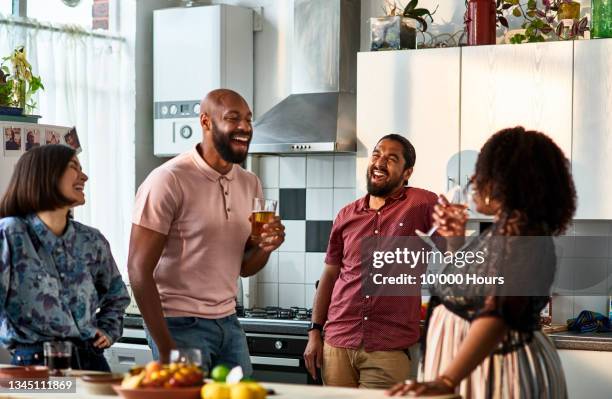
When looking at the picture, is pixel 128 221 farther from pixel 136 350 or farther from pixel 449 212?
pixel 449 212

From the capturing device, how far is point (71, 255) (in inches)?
131

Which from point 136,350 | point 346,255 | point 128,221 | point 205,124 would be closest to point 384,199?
point 346,255

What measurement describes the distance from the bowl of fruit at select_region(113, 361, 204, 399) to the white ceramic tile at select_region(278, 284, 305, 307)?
283cm

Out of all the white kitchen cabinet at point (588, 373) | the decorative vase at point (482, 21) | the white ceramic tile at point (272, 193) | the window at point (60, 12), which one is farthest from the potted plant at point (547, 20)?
the window at point (60, 12)

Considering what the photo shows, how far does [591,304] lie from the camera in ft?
15.5

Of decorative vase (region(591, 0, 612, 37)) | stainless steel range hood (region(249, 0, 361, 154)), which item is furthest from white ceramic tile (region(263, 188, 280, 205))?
decorative vase (region(591, 0, 612, 37))

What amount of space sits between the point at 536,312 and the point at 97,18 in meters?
3.54

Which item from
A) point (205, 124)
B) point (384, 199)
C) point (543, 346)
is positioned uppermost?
point (205, 124)

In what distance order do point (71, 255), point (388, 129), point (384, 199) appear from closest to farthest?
point (71, 255)
point (384, 199)
point (388, 129)

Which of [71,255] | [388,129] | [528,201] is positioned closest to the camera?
[528,201]

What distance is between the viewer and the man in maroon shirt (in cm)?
375

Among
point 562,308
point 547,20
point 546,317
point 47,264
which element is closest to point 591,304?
point 562,308

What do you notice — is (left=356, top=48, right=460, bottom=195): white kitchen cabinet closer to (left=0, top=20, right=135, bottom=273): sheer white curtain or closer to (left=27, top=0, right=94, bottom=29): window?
(left=0, top=20, right=135, bottom=273): sheer white curtain

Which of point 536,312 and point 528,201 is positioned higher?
point 528,201
